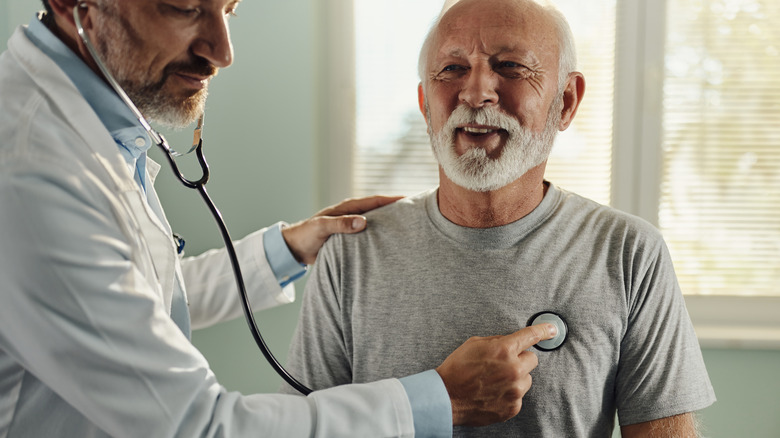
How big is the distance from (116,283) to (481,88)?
0.69 metres

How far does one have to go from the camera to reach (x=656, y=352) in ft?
3.43

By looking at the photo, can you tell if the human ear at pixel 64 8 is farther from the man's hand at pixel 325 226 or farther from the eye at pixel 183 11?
the man's hand at pixel 325 226

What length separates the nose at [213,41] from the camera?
907 mm

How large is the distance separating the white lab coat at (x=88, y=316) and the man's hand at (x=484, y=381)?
0.09 meters

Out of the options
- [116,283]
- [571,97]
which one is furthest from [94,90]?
[571,97]

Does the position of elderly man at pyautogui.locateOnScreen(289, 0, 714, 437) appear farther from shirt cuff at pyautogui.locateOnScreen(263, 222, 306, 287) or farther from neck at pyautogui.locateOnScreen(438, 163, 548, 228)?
shirt cuff at pyautogui.locateOnScreen(263, 222, 306, 287)

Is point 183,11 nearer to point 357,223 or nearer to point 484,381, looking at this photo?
point 357,223

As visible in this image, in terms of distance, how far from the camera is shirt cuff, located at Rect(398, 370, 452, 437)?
A: 2.84 ft

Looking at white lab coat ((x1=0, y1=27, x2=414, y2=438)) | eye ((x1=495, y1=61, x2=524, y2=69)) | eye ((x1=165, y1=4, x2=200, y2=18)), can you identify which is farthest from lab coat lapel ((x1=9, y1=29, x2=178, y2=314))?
eye ((x1=495, y1=61, x2=524, y2=69))

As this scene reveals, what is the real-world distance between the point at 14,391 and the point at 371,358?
0.57 m

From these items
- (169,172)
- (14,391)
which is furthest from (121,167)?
(169,172)

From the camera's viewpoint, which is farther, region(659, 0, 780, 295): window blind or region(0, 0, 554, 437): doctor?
region(659, 0, 780, 295): window blind

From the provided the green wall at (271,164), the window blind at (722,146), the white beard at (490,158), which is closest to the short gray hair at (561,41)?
the white beard at (490,158)

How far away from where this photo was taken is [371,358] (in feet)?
3.75
